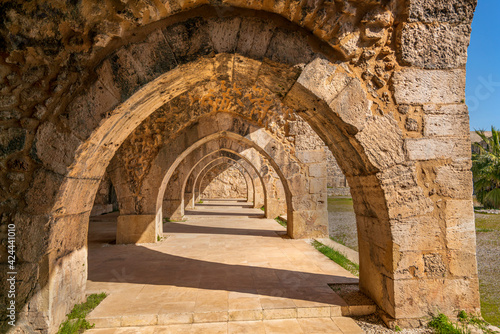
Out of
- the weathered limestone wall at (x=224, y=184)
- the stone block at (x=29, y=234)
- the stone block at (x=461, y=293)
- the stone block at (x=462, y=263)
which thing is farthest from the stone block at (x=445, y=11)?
the weathered limestone wall at (x=224, y=184)

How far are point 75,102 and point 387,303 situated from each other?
302cm

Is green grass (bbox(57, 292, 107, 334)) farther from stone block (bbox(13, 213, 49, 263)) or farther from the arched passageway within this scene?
stone block (bbox(13, 213, 49, 263))

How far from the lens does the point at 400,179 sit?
2.61 meters

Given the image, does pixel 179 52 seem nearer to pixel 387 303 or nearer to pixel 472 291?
pixel 387 303

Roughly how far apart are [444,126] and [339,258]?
8.51ft

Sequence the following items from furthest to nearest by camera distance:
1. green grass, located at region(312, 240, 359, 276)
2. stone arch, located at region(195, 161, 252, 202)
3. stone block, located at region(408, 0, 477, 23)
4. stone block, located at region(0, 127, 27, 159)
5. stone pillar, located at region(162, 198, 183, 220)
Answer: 1. stone arch, located at region(195, 161, 252, 202)
2. stone pillar, located at region(162, 198, 183, 220)
3. green grass, located at region(312, 240, 359, 276)
4. stone block, located at region(408, 0, 477, 23)
5. stone block, located at region(0, 127, 27, 159)

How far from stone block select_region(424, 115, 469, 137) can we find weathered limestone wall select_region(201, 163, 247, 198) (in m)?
17.2

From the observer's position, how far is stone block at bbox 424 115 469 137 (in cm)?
264

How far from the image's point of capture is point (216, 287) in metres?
3.41

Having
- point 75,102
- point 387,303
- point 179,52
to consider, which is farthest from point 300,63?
point 387,303

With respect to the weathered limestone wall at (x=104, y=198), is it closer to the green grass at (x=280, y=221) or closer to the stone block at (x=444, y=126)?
the green grass at (x=280, y=221)

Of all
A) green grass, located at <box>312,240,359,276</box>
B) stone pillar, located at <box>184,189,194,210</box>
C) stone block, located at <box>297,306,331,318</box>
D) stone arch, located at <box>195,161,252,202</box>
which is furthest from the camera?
stone arch, located at <box>195,161,252,202</box>

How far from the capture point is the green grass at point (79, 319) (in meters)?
2.45

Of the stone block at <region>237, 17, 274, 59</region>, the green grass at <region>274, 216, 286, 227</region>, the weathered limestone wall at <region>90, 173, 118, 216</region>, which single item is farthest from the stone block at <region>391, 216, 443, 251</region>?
the weathered limestone wall at <region>90, 173, 118, 216</region>
